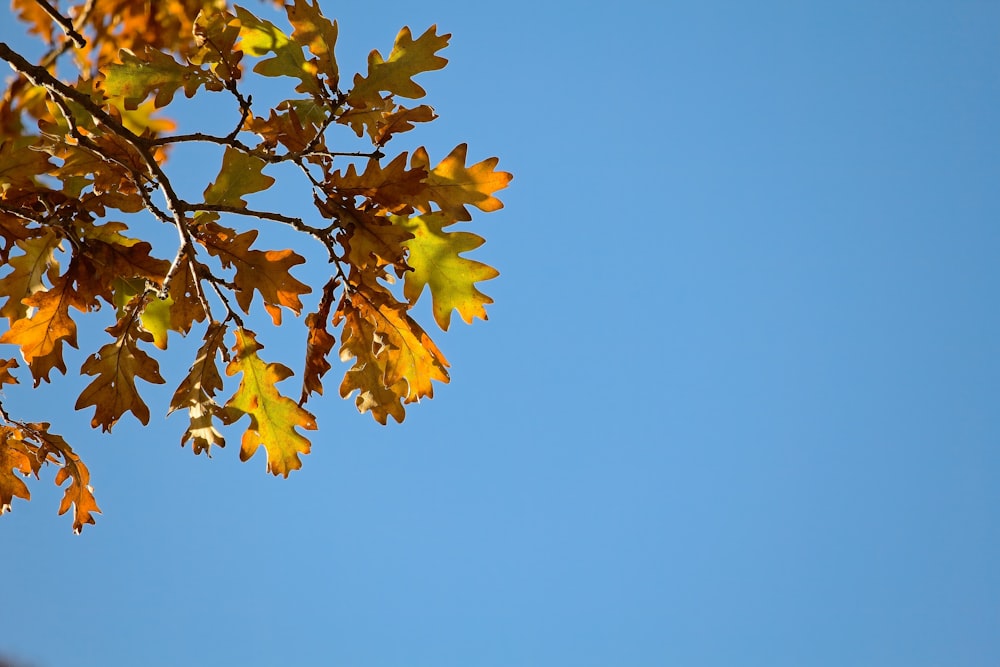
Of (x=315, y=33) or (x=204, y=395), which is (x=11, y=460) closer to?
(x=204, y=395)

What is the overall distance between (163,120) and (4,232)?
502mm

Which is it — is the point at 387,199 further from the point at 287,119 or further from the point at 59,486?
the point at 59,486

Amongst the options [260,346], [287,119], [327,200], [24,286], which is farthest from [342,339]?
[24,286]

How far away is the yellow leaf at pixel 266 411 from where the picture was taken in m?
1.57

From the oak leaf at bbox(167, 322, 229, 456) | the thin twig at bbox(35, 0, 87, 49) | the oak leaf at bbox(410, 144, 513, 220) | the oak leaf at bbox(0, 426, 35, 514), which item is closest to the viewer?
the thin twig at bbox(35, 0, 87, 49)

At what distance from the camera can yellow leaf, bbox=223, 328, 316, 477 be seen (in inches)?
61.7

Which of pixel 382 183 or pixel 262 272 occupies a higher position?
pixel 382 183

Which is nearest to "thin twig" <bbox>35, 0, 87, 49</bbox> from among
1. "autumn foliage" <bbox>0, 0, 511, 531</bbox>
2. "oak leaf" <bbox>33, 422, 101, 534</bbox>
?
"autumn foliage" <bbox>0, 0, 511, 531</bbox>

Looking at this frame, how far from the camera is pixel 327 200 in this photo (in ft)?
4.90

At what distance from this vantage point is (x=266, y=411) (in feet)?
5.27

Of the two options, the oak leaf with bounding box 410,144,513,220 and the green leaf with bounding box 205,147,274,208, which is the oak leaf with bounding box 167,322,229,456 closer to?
the green leaf with bounding box 205,147,274,208

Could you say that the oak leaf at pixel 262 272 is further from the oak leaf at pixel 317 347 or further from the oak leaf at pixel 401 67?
the oak leaf at pixel 401 67

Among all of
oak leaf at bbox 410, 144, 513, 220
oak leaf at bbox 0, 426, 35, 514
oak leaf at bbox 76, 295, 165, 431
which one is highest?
oak leaf at bbox 410, 144, 513, 220

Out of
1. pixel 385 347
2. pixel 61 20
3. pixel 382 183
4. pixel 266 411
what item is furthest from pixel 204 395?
pixel 61 20
